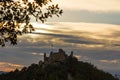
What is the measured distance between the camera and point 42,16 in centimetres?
4831

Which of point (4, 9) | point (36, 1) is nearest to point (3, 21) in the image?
point (4, 9)

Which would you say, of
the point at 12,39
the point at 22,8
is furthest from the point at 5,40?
the point at 22,8

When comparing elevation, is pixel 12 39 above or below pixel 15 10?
below

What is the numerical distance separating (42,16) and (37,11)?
0.85m

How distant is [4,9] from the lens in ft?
156

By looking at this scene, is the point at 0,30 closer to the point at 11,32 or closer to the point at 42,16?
the point at 11,32

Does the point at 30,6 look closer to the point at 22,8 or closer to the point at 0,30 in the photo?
the point at 22,8

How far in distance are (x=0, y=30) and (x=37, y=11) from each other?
476cm

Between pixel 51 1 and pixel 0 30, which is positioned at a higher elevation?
pixel 51 1

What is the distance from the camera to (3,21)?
4738 centimetres

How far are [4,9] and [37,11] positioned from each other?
3.80 m

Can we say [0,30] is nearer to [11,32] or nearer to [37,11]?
[11,32]

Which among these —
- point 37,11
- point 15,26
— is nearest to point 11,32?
point 15,26

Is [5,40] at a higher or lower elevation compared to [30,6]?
lower
